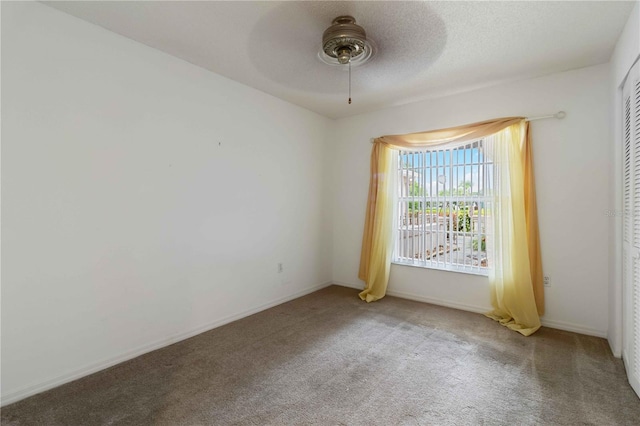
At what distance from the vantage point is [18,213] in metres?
1.88

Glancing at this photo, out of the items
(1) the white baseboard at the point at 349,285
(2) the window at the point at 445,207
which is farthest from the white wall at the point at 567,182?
(1) the white baseboard at the point at 349,285

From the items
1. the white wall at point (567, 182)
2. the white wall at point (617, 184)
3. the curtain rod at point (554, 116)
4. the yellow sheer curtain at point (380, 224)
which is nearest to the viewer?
the white wall at point (617, 184)

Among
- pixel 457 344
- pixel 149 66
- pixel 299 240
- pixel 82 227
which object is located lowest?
pixel 457 344

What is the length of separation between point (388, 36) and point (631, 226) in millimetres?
2184

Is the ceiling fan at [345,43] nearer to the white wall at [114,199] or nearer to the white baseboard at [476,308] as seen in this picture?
the white wall at [114,199]

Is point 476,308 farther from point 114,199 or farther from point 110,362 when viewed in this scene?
point 114,199

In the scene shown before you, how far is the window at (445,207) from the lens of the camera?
11.2ft

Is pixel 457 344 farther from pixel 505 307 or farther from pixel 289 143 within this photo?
pixel 289 143

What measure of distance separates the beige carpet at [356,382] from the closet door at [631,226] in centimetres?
25

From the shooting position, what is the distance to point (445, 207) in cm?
366

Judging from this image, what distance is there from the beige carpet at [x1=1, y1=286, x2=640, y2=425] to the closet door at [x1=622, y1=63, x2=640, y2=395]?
25cm

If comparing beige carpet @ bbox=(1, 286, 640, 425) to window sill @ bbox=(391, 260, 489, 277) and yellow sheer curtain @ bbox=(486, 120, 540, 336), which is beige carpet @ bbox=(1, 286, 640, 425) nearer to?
yellow sheer curtain @ bbox=(486, 120, 540, 336)

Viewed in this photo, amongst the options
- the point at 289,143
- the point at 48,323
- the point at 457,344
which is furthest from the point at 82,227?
the point at 457,344

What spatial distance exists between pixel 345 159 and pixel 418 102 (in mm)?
1259
